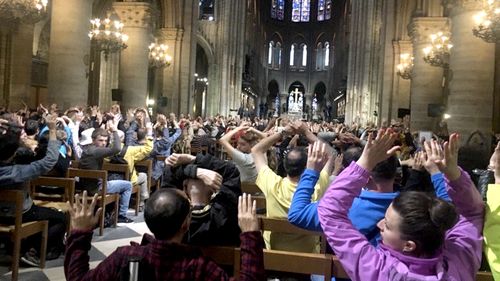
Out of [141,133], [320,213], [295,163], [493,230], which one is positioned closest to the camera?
[320,213]

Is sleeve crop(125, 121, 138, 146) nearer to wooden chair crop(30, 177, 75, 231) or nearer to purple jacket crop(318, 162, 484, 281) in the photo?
wooden chair crop(30, 177, 75, 231)

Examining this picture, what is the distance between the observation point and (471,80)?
474 inches

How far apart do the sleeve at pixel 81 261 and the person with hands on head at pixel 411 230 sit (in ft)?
3.26

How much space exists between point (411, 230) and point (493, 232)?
77cm

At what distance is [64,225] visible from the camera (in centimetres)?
605

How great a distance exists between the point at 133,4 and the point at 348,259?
57.6 feet

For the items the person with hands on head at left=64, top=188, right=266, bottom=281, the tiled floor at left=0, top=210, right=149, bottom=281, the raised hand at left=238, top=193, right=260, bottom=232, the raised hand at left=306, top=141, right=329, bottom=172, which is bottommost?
the tiled floor at left=0, top=210, right=149, bottom=281

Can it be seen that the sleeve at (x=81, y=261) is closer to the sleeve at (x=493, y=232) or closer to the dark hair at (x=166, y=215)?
the dark hair at (x=166, y=215)

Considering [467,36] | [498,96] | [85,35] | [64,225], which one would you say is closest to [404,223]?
[64,225]

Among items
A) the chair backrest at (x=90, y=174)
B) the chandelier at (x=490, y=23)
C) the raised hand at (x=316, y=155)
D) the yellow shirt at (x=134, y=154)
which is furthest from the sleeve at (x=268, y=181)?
the chandelier at (x=490, y=23)

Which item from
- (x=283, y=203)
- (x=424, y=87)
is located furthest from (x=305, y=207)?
(x=424, y=87)

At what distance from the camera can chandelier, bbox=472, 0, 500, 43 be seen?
9727mm

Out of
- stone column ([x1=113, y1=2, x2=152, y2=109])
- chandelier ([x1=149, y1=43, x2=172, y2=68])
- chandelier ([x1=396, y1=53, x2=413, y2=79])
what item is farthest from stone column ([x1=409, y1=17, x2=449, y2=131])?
chandelier ([x1=149, y1=43, x2=172, y2=68])

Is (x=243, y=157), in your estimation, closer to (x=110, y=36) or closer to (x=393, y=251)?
(x=393, y=251)
